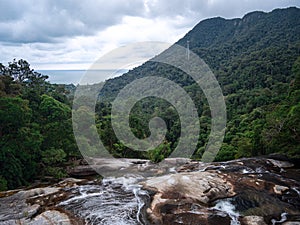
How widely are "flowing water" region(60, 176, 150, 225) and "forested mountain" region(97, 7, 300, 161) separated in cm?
1071

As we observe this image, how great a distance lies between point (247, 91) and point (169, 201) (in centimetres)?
4074

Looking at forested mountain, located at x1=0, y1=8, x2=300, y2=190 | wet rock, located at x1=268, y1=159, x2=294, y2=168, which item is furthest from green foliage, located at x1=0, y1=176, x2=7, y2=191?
wet rock, located at x1=268, y1=159, x2=294, y2=168

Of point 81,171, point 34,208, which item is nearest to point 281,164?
point 34,208

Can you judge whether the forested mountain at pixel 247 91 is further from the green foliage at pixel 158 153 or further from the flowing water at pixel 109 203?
the flowing water at pixel 109 203

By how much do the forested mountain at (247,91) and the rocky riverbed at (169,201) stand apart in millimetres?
6505

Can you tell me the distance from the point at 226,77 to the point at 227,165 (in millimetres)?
45478

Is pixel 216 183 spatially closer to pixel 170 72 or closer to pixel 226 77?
pixel 226 77

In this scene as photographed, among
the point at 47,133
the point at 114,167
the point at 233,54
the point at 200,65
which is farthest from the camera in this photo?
the point at 233,54

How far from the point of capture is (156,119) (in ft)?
144

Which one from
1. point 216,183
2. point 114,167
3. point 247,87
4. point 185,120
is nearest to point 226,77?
point 247,87

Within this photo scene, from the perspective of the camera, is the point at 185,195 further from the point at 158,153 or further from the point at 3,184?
the point at 158,153

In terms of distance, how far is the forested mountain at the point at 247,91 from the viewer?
63.3 ft

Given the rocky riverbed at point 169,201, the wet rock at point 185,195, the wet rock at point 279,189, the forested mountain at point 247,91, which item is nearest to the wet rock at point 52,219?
the rocky riverbed at point 169,201

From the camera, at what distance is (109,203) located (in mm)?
10062
